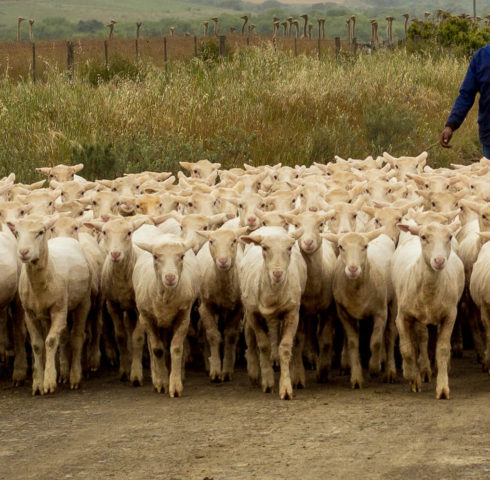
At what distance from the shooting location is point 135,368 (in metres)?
11.4

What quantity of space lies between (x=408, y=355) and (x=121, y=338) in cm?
298

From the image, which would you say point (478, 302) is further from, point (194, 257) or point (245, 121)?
point (245, 121)

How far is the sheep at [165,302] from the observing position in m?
10.7

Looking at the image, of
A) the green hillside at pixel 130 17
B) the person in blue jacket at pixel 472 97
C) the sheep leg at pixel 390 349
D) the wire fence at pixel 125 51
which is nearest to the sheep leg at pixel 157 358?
the sheep leg at pixel 390 349

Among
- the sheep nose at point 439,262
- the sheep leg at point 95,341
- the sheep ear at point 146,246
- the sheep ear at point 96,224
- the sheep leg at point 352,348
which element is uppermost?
the sheep nose at point 439,262

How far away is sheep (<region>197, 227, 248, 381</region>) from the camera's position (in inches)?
450

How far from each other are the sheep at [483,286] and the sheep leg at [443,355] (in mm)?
470

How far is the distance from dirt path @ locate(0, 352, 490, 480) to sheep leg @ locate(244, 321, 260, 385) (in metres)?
0.15

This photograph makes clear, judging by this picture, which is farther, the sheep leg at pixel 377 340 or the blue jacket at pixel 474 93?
the blue jacket at pixel 474 93

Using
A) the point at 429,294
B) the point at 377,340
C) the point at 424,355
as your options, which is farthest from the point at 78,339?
the point at 429,294

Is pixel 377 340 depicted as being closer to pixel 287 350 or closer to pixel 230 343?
pixel 287 350

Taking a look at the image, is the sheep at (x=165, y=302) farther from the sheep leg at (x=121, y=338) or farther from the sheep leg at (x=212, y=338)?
the sheep leg at (x=121, y=338)

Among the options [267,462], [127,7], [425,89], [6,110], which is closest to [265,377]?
[267,462]

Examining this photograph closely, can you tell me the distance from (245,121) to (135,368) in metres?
12.0
